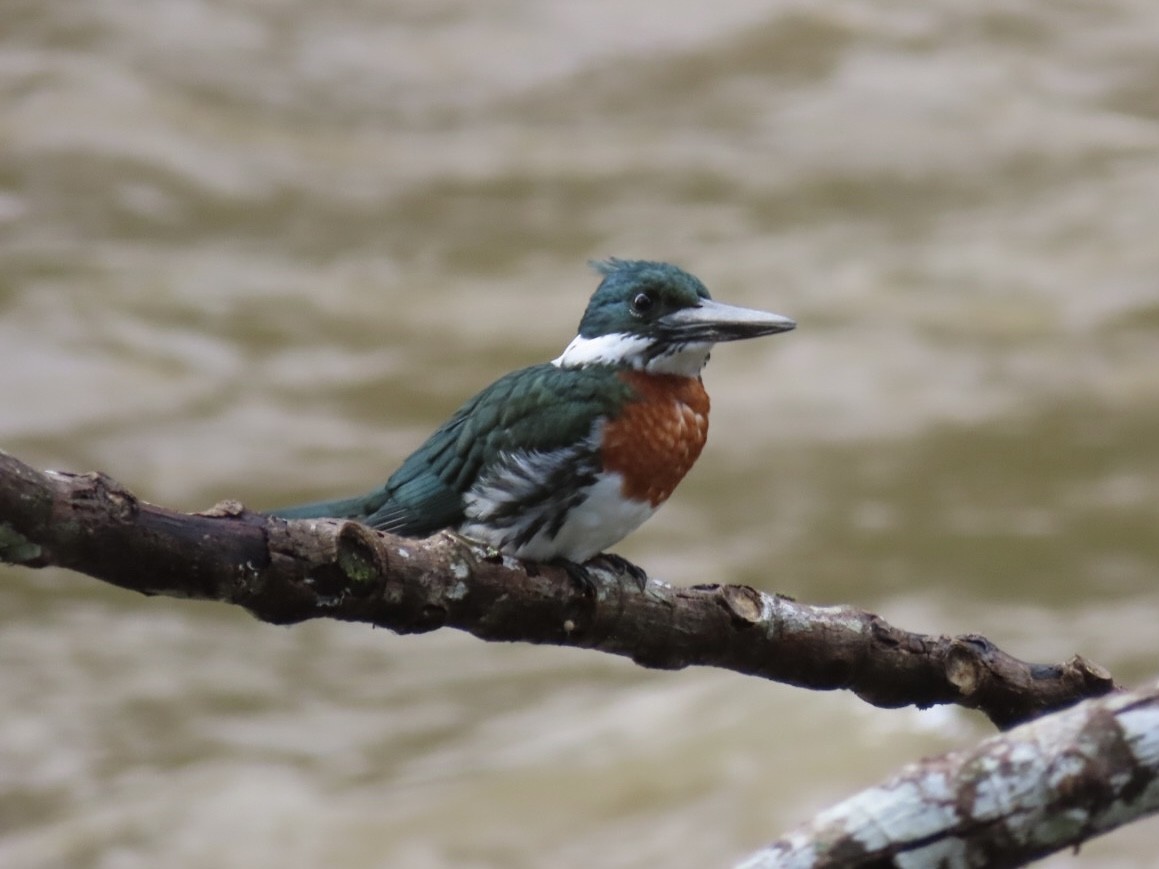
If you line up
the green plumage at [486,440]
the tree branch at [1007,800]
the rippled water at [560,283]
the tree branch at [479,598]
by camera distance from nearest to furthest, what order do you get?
the tree branch at [1007,800]
the tree branch at [479,598]
the green plumage at [486,440]
the rippled water at [560,283]

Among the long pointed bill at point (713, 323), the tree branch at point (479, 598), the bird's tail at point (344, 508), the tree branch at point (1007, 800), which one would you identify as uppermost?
the long pointed bill at point (713, 323)

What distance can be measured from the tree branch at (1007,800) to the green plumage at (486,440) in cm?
128

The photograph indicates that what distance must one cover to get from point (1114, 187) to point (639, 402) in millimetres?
5586

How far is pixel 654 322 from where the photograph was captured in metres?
3.09

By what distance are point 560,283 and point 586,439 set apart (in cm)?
501

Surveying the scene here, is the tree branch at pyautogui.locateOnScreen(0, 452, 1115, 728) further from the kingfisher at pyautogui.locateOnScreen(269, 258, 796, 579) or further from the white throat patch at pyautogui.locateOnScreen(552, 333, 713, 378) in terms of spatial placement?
the white throat patch at pyautogui.locateOnScreen(552, 333, 713, 378)

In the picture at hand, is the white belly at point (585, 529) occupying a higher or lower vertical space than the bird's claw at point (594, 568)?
higher

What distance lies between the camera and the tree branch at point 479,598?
195 centimetres

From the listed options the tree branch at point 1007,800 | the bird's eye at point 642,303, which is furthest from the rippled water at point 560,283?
the tree branch at point 1007,800

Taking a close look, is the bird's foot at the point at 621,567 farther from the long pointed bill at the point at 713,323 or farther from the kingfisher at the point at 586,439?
the long pointed bill at the point at 713,323

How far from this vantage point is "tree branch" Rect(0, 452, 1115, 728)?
1.95 m

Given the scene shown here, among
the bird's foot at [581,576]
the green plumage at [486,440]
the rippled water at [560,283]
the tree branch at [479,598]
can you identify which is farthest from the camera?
the rippled water at [560,283]

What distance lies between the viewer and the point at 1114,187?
7.97 metres

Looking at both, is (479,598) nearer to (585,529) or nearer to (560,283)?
(585,529)
